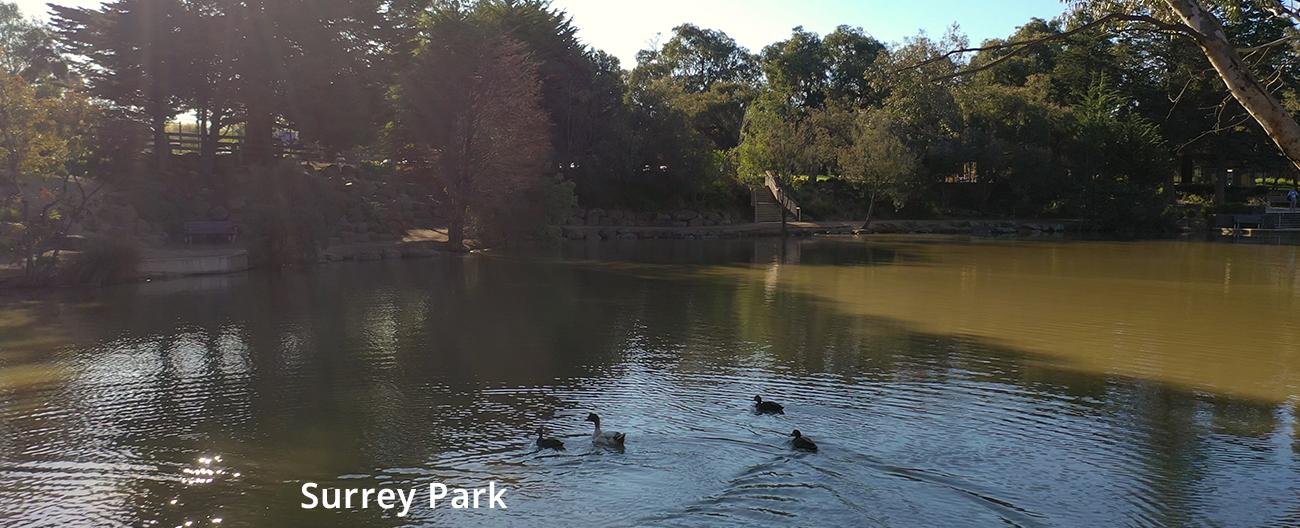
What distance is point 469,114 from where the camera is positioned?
111 feet

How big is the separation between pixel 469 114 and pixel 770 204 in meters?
25.6

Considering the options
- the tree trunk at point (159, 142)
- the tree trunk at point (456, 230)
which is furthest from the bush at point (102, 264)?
the tree trunk at point (456, 230)

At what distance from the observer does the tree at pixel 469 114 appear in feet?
111

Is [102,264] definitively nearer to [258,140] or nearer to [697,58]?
[258,140]

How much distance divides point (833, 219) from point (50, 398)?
158 ft

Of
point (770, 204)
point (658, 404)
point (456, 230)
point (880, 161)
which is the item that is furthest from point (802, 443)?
point (770, 204)

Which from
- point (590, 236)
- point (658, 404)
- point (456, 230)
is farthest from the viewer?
point (590, 236)

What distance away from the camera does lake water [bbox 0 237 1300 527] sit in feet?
28.8

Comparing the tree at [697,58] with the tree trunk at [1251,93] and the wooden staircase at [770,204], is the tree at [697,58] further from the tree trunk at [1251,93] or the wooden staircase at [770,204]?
the tree trunk at [1251,93]

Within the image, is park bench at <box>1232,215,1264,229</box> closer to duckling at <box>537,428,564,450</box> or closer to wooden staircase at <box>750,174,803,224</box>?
wooden staircase at <box>750,174,803,224</box>

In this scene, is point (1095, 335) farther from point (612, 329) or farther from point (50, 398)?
point (50, 398)

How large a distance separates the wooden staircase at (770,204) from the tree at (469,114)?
75.0 feet

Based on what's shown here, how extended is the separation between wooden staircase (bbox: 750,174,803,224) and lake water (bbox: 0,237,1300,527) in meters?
30.6

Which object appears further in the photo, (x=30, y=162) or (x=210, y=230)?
(x=210, y=230)
